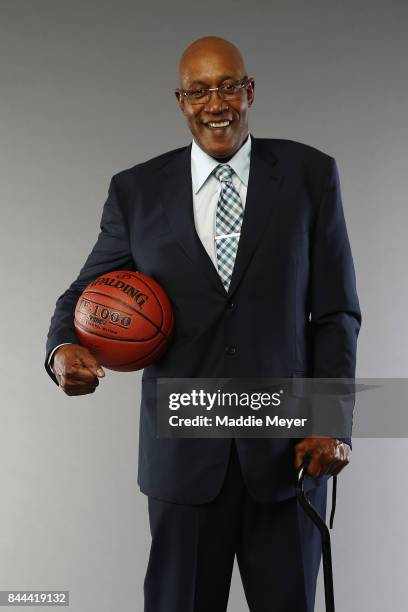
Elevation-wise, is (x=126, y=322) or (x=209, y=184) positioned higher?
(x=209, y=184)

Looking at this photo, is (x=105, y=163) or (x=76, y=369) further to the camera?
(x=105, y=163)

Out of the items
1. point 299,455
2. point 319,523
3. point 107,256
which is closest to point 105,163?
point 107,256

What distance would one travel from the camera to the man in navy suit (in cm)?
179

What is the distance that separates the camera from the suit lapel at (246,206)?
1793 mm

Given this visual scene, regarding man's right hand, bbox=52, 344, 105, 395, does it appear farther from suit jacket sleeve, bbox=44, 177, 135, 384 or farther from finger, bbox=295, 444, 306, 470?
finger, bbox=295, 444, 306, 470

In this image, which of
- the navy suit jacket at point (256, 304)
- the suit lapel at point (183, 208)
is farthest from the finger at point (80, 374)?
the suit lapel at point (183, 208)

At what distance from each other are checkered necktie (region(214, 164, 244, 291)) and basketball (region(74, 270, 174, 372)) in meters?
0.13

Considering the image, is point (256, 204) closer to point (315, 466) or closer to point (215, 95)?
point (215, 95)

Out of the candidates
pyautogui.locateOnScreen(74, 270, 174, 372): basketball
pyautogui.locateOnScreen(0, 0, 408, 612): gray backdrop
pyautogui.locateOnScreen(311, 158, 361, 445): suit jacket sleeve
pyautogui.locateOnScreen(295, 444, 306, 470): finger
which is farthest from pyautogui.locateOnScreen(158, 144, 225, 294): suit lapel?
pyautogui.locateOnScreen(0, 0, 408, 612): gray backdrop

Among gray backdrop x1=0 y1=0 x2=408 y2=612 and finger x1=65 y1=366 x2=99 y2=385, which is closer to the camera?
finger x1=65 y1=366 x2=99 y2=385

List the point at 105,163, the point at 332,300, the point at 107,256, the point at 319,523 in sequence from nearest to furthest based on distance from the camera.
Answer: the point at 319,523, the point at 332,300, the point at 107,256, the point at 105,163

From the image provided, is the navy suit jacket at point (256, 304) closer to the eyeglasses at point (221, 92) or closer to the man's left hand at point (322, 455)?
the man's left hand at point (322, 455)

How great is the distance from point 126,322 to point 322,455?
1.50ft

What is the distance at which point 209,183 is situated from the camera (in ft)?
6.21
